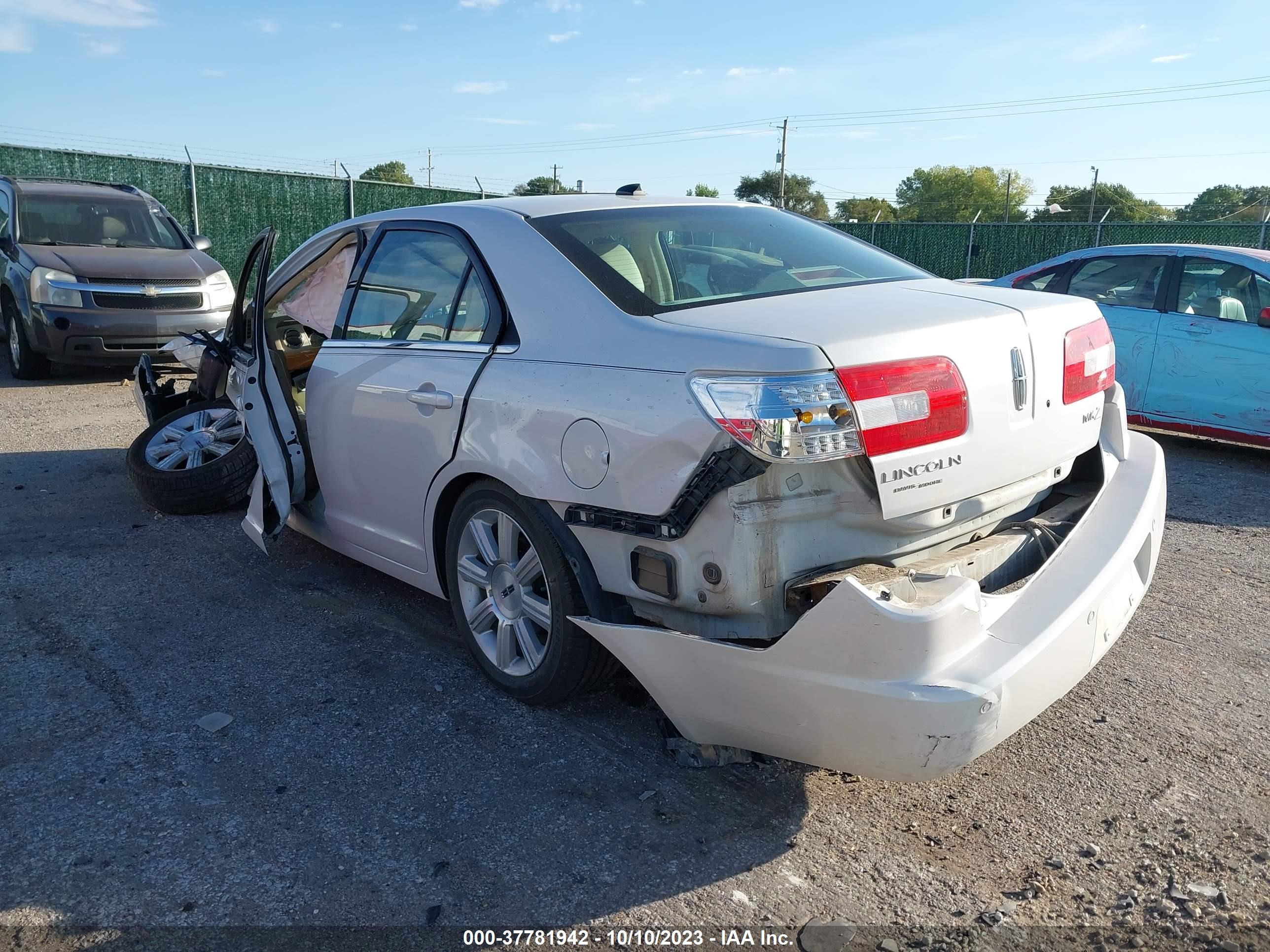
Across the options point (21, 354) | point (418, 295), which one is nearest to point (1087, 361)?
point (418, 295)

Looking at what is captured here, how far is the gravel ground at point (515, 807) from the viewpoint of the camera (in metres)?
2.39

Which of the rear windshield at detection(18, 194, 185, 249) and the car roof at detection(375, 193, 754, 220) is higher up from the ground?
the car roof at detection(375, 193, 754, 220)

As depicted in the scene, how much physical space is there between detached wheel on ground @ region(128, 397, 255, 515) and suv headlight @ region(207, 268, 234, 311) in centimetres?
449

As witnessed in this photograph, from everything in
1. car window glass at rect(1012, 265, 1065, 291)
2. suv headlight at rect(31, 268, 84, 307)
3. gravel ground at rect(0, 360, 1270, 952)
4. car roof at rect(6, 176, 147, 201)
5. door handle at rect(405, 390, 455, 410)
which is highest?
car roof at rect(6, 176, 147, 201)

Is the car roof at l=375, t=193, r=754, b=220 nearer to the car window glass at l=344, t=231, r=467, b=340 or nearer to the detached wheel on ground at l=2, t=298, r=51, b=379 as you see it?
the car window glass at l=344, t=231, r=467, b=340

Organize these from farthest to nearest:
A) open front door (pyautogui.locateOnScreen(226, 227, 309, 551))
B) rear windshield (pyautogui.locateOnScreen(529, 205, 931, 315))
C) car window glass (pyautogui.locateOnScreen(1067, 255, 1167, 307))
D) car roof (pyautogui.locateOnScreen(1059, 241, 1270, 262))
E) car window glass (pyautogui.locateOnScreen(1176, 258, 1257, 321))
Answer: car window glass (pyautogui.locateOnScreen(1067, 255, 1167, 307)), car roof (pyautogui.locateOnScreen(1059, 241, 1270, 262)), car window glass (pyautogui.locateOnScreen(1176, 258, 1257, 321)), open front door (pyautogui.locateOnScreen(226, 227, 309, 551)), rear windshield (pyautogui.locateOnScreen(529, 205, 931, 315))

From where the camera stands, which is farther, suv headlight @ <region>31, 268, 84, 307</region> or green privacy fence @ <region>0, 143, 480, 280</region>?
green privacy fence @ <region>0, 143, 480, 280</region>

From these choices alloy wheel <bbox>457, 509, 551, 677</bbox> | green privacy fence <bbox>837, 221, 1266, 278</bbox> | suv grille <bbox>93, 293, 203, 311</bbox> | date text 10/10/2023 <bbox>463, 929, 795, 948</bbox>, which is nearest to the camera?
date text 10/10/2023 <bbox>463, 929, 795, 948</bbox>

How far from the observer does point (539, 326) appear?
316 cm

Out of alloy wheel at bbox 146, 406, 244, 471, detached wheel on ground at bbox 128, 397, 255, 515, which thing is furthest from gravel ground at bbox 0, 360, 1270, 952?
alloy wheel at bbox 146, 406, 244, 471

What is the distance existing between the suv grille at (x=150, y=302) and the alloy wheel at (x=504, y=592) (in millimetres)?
7500

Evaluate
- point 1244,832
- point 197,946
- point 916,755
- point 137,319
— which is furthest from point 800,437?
point 137,319

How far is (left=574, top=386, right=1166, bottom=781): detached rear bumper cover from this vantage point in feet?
7.63

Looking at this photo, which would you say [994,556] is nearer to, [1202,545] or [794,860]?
[794,860]
